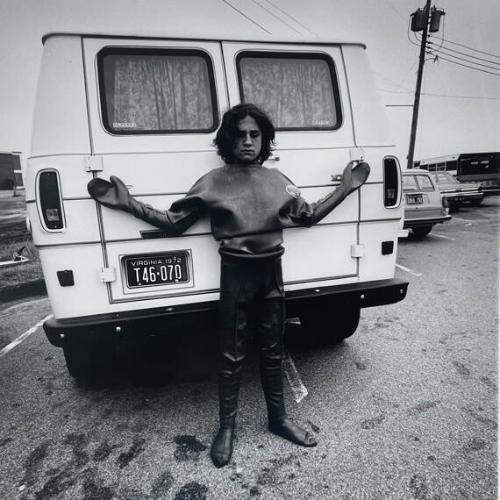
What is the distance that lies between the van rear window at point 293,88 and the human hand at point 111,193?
1.06 metres

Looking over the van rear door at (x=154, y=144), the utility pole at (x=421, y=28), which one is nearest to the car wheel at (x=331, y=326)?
the van rear door at (x=154, y=144)

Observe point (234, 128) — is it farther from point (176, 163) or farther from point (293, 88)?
point (293, 88)

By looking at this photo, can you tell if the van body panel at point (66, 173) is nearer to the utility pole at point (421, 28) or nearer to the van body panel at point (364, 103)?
the van body panel at point (364, 103)

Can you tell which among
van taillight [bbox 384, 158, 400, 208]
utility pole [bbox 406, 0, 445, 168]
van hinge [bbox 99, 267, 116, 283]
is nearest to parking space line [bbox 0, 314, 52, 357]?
van hinge [bbox 99, 267, 116, 283]

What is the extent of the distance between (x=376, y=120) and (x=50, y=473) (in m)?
3.12

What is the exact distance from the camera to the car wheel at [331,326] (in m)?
3.42

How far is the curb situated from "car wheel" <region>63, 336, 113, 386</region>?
3453 millimetres

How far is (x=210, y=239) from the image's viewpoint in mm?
2404

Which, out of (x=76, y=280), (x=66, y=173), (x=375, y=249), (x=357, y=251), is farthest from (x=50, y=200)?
(x=375, y=249)

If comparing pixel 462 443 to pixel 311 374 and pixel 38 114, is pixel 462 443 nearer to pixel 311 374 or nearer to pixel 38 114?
pixel 311 374

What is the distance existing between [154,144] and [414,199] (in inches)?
297

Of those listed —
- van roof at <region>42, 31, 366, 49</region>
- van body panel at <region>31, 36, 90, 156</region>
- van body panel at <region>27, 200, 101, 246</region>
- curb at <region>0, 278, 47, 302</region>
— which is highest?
van roof at <region>42, 31, 366, 49</region>

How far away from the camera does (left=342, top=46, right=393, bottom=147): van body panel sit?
104 inches

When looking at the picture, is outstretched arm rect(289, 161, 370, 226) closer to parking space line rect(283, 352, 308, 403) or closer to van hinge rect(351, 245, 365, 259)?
van hinge rect(351, 245, 365, 259)
